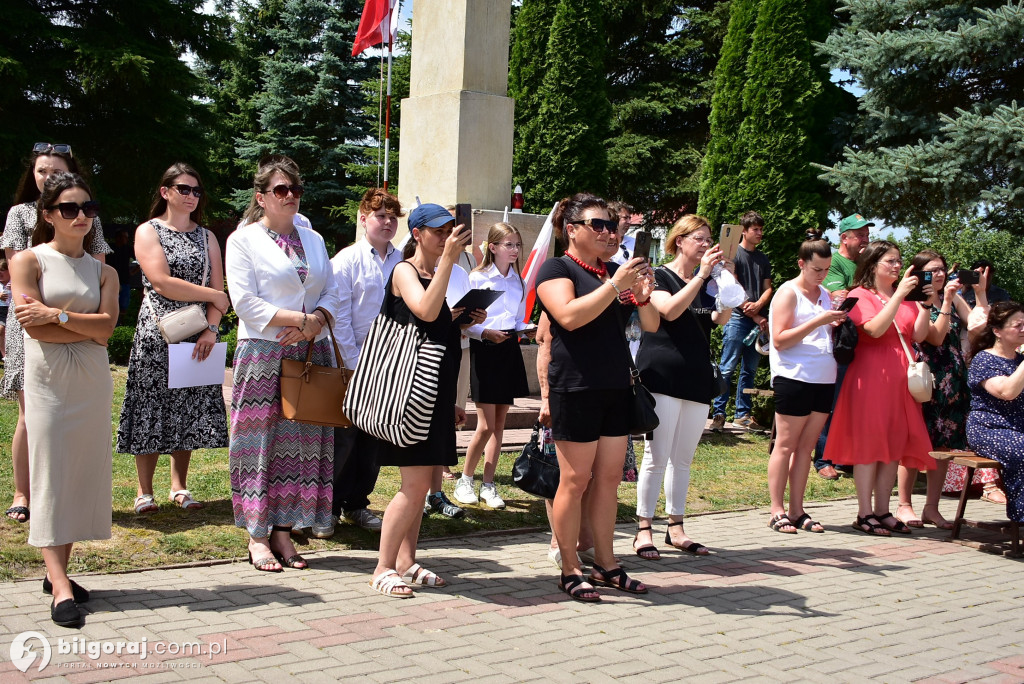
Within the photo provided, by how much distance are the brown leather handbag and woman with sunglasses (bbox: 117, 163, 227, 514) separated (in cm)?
95

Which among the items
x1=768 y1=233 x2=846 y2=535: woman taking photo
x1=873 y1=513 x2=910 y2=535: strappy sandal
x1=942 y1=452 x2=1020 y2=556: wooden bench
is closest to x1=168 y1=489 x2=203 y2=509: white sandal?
x1=768 y1=233 x2=846 y2=535: woman taking photo

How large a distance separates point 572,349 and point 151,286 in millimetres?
2698

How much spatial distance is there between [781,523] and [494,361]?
2.34 m

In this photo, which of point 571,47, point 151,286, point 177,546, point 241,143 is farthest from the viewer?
point 241,143

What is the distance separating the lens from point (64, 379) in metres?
4.46

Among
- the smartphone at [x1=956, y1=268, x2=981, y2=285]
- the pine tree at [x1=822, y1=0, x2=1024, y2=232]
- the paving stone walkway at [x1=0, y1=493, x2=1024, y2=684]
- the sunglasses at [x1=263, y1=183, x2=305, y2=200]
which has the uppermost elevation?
the pine tree at [x1=822, y1=0, x2=1024, y2=232]

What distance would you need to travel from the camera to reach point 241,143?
33625mm

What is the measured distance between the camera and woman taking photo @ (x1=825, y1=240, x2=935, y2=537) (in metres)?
7.16

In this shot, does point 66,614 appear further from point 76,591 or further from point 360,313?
point 360,313

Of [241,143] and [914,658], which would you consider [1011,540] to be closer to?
[914,658]

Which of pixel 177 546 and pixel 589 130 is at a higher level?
pixel 589 130

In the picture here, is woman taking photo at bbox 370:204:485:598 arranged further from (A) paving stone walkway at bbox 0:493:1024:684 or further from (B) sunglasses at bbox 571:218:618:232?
(B) sunglasses at bbox 571:218:618:232

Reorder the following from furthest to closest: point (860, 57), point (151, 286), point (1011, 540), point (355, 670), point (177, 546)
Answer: point (860, 57) < point (1011, 540) < point (151, 286) < point (177, 546) < point (355, 670)

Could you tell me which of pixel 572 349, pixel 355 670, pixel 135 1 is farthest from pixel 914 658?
pixel 135 1
